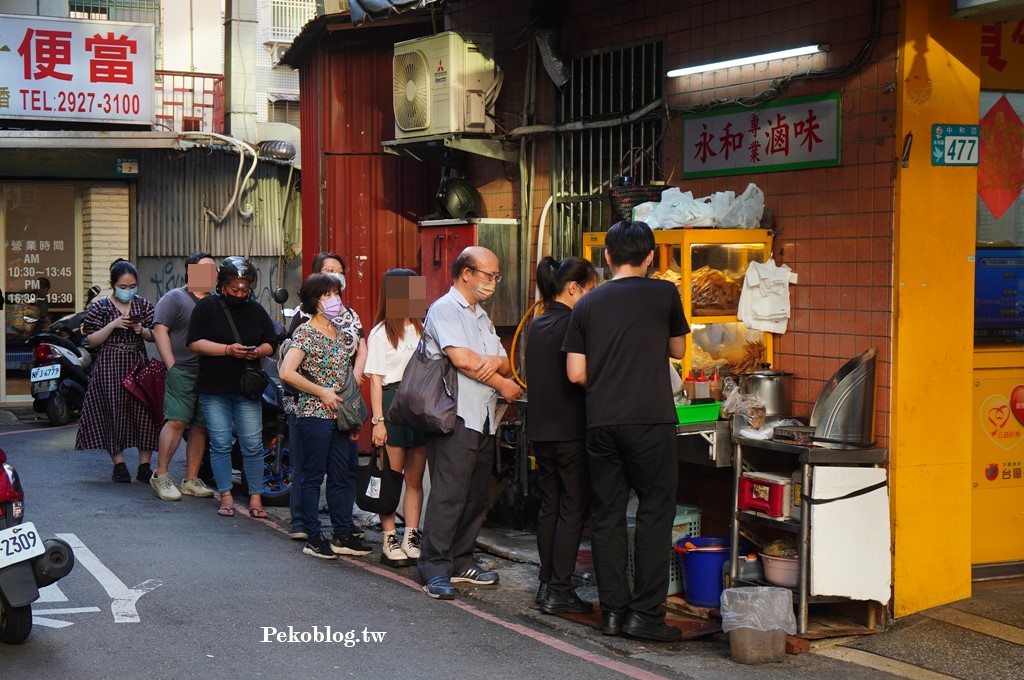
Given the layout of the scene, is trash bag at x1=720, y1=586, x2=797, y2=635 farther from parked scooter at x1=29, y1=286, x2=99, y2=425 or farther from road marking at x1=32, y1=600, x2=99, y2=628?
parked scooter at x1=29, y1=286, x2=99, y2=425

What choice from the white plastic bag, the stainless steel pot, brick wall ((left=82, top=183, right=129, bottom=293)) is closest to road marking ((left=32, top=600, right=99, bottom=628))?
the stainless steel pot

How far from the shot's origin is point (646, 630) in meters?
6.39

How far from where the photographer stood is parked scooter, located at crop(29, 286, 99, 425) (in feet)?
46.1

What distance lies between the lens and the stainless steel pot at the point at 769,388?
23.0 ft

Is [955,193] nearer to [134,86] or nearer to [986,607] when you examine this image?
[986,607]

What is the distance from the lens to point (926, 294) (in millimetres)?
6633

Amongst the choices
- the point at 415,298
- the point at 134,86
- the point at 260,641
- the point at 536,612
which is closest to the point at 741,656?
the point at 536,612

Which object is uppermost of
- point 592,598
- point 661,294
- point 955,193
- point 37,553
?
point 955,193

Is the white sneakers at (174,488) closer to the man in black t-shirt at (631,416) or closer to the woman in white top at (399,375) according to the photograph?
the woman in white top at (399,375)

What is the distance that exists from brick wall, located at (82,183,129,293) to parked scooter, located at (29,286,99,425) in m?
2.43

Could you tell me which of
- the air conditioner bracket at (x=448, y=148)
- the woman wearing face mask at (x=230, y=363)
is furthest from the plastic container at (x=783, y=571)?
→ the air conditioner bracket at (x=448, y=148)

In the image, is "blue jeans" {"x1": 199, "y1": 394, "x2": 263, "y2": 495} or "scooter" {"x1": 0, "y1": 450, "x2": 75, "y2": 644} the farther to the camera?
"blue jeans" {"x1": 199, "y1": 394, "x2": 263, "y2": 495}

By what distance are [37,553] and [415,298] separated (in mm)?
3151

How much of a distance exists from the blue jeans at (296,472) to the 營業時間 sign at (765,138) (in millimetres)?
3173
